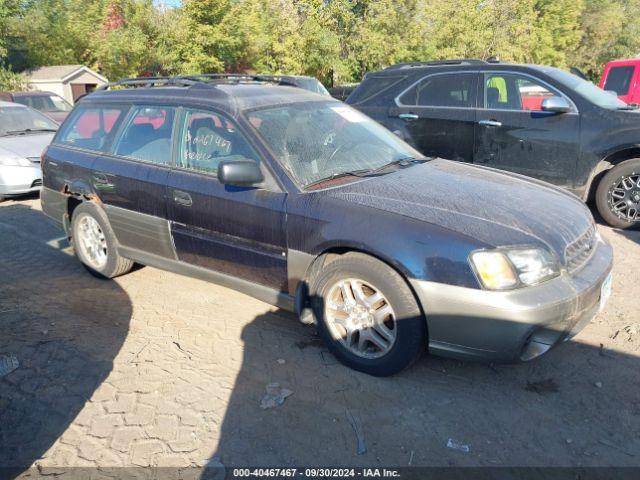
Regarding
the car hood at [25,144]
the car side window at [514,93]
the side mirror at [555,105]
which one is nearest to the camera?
the side mirror at [555,105]

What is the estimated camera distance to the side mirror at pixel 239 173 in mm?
3342

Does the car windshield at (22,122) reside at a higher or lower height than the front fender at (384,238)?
lower

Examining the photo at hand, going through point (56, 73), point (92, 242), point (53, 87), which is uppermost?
point (92, 242)

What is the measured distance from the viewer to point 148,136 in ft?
14.1

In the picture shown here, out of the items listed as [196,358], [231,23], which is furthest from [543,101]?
[231,23]

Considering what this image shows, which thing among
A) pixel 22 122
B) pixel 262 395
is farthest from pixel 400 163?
pixel 22 122

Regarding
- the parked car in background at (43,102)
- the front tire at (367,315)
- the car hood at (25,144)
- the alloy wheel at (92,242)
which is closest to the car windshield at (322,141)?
the front tire at (367,315)

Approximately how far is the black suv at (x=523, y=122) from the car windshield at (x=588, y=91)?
0.07ft

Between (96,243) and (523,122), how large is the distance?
191 inches

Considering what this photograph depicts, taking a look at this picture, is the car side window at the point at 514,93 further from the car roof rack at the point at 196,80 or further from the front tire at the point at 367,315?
the front tire at the point at 367,315

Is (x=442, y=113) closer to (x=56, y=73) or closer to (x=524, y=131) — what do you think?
(x=524, y=131)

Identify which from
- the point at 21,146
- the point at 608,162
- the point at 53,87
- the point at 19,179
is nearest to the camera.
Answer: the point at 608,162

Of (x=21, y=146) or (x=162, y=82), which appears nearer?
(x=162, y=82)

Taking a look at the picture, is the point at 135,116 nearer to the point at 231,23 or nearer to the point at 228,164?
the point at 228,164
